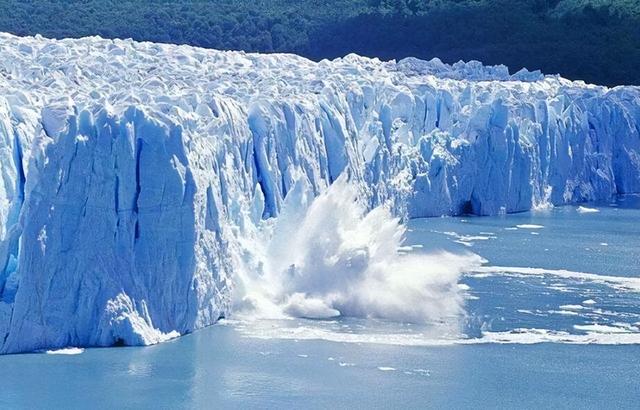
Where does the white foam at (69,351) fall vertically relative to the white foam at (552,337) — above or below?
above

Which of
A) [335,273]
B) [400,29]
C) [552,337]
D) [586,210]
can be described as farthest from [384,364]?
[400,29]

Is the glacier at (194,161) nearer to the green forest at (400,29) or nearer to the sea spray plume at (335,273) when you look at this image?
the sea spray plume at (335,273)

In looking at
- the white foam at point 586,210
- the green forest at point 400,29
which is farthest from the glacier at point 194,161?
the green forest at point 400,29

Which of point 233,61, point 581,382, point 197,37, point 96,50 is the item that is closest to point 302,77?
point 233,61

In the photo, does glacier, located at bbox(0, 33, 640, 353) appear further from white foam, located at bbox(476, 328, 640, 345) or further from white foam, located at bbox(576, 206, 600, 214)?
white foam, located at bbox(476, 328, 640, 345)

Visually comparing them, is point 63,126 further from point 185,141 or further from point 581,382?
point 581,382

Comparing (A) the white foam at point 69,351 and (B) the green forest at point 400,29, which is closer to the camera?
(A) the white foam at point 69,351

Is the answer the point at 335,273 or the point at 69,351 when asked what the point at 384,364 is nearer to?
the point at 335,273
